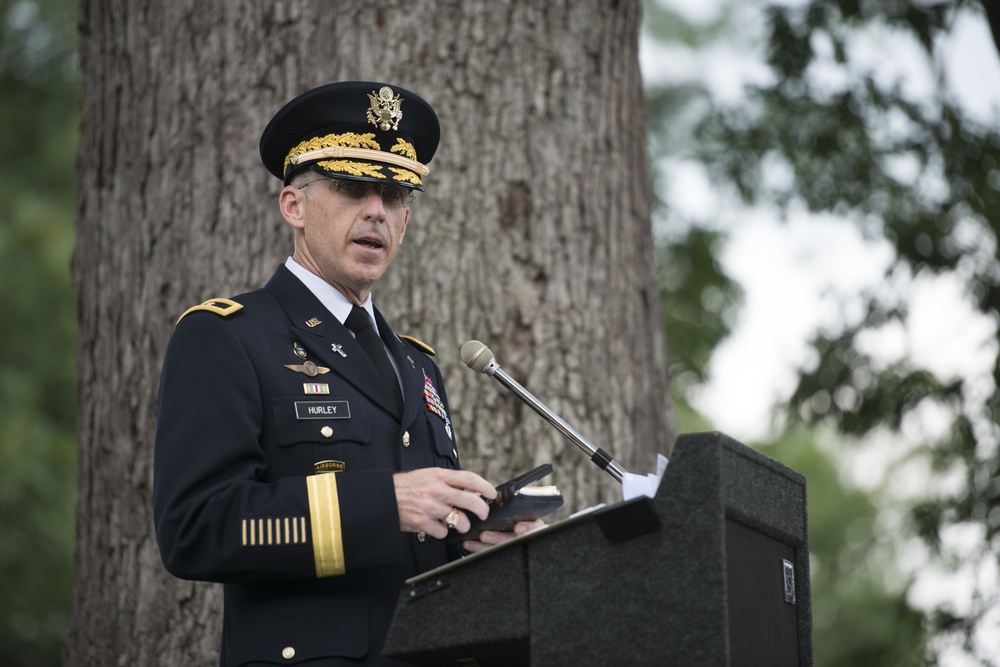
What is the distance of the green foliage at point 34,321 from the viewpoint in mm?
10031

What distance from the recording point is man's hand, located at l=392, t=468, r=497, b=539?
2344 mm

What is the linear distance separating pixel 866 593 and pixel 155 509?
18.3 metres

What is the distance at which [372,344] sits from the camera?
2.94m

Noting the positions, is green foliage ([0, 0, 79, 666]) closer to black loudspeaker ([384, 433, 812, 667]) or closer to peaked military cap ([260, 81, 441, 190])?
peaked military cap ([260, 81, 441, 190])

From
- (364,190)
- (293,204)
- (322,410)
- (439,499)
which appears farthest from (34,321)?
(439,499)

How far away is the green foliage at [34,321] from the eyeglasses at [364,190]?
7.73m

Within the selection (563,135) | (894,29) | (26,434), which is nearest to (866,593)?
(26,434)

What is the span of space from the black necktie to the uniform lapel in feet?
0.13

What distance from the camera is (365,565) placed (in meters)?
2.40

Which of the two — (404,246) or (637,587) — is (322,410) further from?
(404,246)

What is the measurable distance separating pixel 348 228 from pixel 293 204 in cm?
19

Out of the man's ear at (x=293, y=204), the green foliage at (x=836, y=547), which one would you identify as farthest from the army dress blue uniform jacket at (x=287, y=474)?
the green foliage at (x=836, y=547)

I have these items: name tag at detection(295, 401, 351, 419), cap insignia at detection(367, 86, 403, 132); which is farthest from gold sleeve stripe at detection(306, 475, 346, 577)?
cap insignia at detection(367, 86, 403, 132)

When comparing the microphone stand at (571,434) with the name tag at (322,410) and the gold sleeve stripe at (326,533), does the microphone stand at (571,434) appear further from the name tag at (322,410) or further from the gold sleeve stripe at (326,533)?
the gold sleeve stripe at (326,533)
